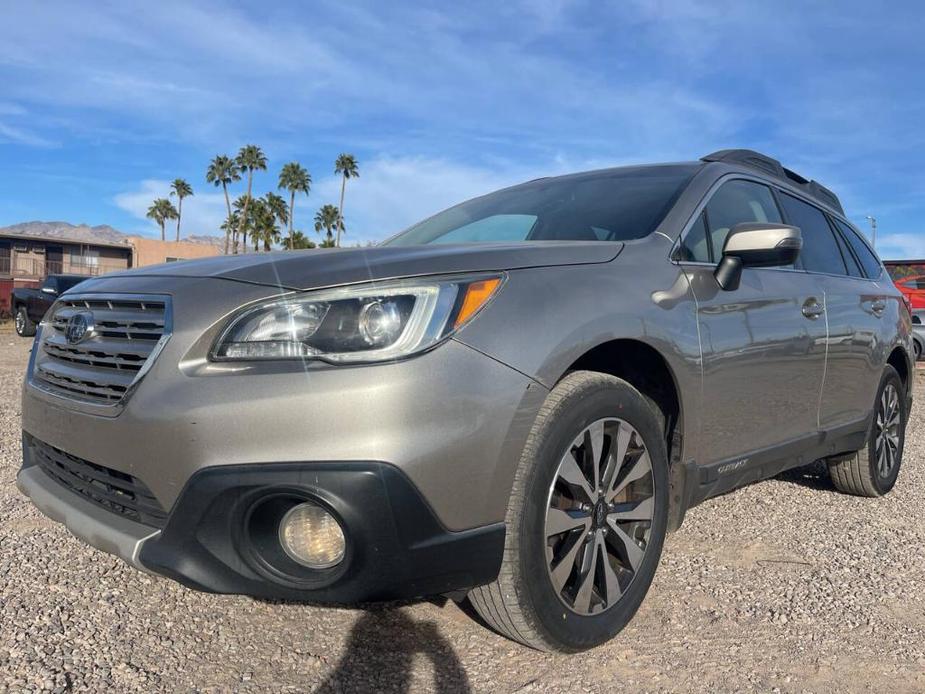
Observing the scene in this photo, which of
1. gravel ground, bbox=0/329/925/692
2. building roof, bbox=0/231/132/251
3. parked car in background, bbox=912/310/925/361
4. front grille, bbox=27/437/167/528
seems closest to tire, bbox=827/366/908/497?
gravel ground, bbox=0/329/925/692

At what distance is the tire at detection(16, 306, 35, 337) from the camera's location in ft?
53.0

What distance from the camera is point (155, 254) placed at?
61.7m

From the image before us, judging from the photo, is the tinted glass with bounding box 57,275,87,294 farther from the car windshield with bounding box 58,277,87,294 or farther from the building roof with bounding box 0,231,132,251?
the building roof with bounding box 0,231,132,251

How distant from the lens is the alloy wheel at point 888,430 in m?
4.39

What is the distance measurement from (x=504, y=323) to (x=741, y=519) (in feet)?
8.11

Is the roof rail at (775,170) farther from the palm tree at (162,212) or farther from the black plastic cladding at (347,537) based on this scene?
the palm tree at (162,212)

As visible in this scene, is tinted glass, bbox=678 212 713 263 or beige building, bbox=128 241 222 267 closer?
tinted glass, bbox=678 212 713 263

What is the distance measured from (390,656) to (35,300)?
16.0 meters

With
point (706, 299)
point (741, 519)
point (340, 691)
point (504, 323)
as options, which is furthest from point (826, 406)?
point (340, 691)

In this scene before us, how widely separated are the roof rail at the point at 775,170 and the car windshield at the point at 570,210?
0.38 metres

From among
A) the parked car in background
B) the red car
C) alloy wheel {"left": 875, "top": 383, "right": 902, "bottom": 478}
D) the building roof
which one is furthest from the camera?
the building roof

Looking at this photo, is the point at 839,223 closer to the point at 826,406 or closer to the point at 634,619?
the point at 826,406

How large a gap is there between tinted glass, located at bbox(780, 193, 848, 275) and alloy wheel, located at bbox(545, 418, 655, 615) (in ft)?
5.91

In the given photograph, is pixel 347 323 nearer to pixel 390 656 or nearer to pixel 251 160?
pixel 390 656
